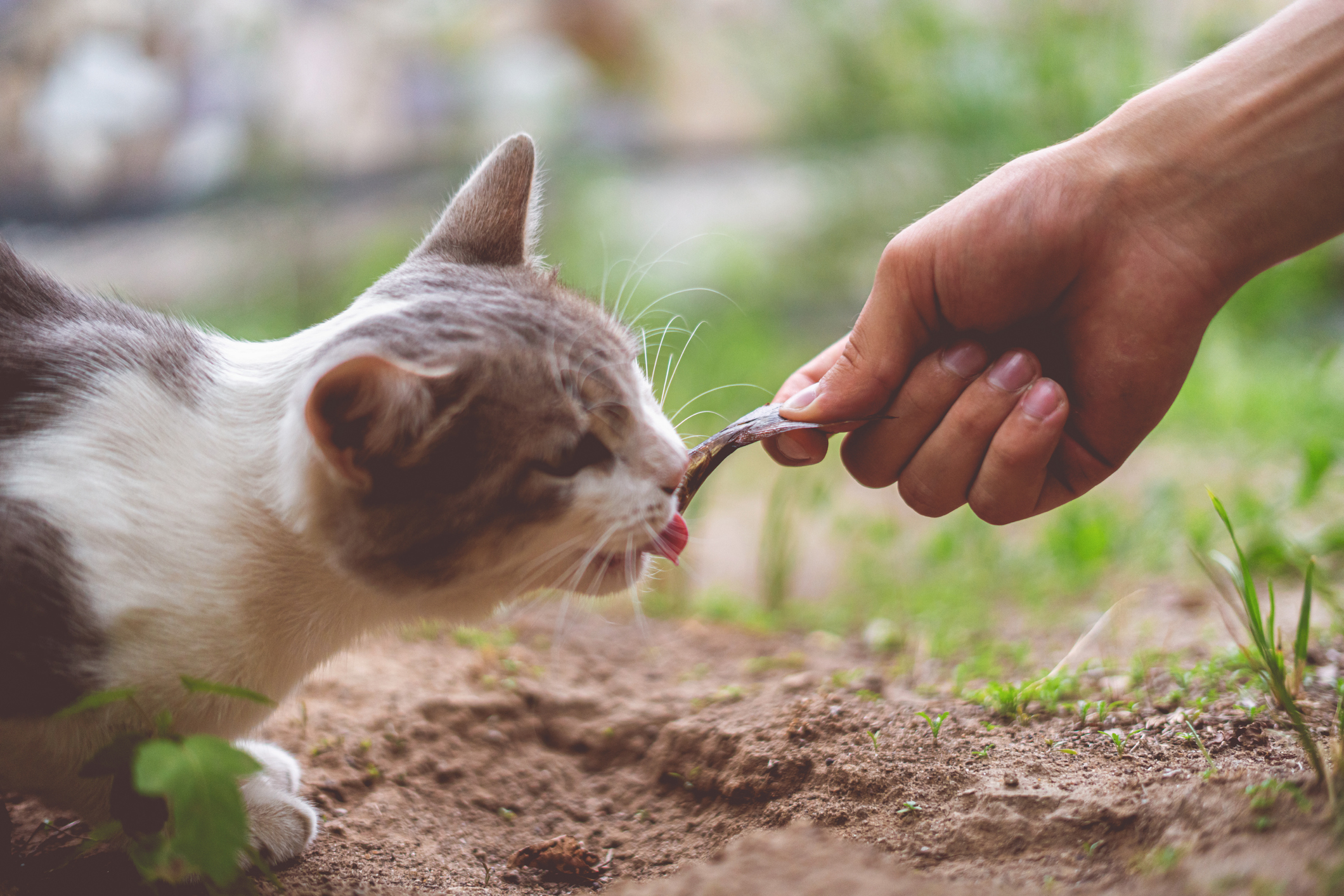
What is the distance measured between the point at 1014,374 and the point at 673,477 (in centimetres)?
63

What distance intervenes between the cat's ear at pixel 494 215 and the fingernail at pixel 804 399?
60cm

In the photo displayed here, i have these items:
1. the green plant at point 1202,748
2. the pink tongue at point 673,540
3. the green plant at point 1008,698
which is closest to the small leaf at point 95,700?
the pink tongue at point 673,540

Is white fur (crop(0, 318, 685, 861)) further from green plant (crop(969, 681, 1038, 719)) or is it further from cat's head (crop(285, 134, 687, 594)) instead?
green plant (crop(969, 681, 1038, 719))

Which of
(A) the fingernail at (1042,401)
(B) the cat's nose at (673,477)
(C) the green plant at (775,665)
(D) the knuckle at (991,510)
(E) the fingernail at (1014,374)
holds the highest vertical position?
(E) the fingernail at (1014,374)

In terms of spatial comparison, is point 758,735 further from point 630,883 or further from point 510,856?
point 510,856

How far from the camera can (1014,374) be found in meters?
1.62

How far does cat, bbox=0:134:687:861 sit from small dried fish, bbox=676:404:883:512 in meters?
0.11

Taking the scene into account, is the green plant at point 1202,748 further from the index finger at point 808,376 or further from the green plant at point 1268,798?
the index finger at point 808,376

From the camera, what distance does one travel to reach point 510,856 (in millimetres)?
1572

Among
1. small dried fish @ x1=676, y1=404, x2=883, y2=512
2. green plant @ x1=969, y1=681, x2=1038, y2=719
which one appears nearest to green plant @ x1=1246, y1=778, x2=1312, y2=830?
green plant @ x1=969, y1=681, x2=1038, y2=719

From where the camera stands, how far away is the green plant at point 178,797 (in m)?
1.10

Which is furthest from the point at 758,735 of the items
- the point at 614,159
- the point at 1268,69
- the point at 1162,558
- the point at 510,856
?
the point at 614,159

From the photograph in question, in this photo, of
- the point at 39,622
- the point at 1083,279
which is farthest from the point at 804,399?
the point at 39,622

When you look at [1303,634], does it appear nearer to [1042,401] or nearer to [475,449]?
[1042,401]
